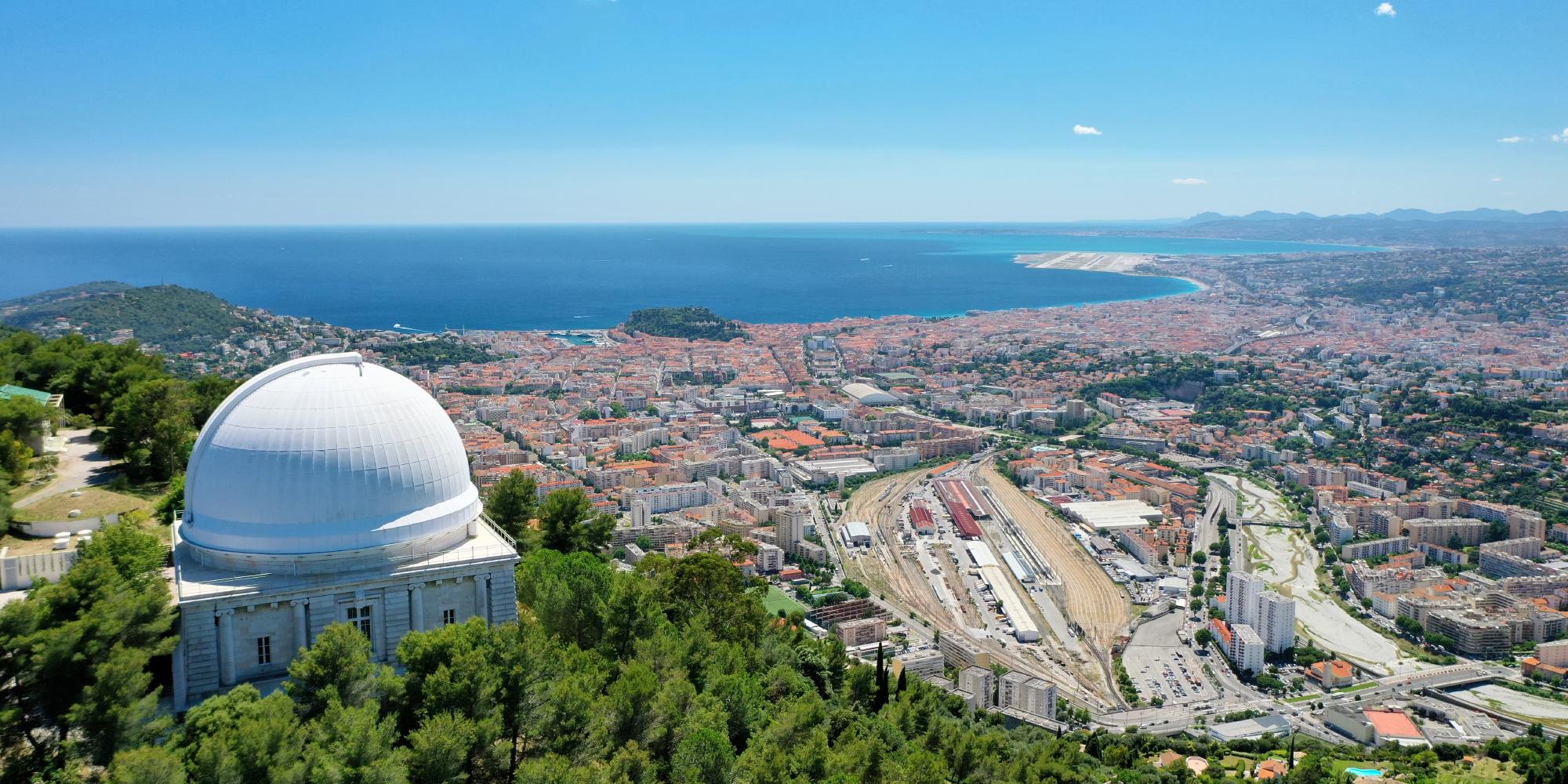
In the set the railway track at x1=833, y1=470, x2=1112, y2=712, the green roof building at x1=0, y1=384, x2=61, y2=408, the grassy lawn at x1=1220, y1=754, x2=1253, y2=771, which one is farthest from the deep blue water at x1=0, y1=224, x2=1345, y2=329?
the grassy lawn at x1=1220, y1=754, x2=1253, y2=771

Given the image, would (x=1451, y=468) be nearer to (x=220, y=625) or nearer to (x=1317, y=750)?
(x=1317, y=750)

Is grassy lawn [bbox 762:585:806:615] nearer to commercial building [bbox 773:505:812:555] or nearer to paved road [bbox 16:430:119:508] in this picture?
commercial building [bbox 773:505:812:555]

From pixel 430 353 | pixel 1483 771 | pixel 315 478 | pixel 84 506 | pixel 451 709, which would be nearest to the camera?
pixel 451 709

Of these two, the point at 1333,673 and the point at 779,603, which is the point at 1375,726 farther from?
the point at 779,603

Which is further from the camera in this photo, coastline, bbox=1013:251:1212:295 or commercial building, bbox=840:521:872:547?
coastline, bbox=1013:251:1212:295

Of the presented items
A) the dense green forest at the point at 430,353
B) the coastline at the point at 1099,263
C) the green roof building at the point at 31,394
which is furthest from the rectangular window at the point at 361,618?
the coastline at the point at 1099,263

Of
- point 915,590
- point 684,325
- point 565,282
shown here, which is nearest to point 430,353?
point 684,325
